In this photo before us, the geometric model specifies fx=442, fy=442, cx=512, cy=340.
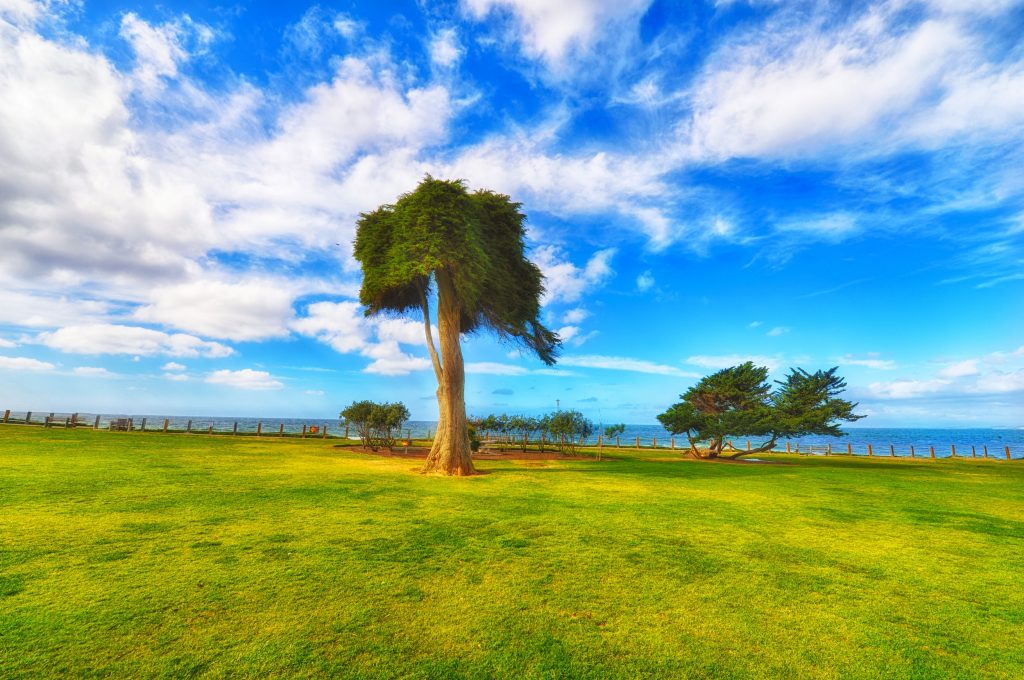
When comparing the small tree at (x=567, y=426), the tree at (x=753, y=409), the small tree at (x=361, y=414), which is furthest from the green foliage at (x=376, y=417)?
the tree at (x=753, y=409)

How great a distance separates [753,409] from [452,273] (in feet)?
85.0

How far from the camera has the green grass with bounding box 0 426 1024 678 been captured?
4078 millimetres

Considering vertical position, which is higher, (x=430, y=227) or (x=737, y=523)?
(x=430, y=227)

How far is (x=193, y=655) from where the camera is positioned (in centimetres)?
392

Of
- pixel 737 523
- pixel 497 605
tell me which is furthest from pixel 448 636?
pixel 737 523

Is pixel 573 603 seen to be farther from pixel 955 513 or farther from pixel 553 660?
pixel 955 513

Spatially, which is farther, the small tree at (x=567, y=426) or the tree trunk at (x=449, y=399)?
the small tree at (x=567, y=426)

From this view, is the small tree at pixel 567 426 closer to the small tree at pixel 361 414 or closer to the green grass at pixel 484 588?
the small tree at pixel 361 414

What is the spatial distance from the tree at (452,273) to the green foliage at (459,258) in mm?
48

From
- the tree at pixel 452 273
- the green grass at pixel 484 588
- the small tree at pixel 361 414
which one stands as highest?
the tree at pixel 452 273

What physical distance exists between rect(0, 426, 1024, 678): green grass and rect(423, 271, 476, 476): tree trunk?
750cm

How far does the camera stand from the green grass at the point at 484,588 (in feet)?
13.4

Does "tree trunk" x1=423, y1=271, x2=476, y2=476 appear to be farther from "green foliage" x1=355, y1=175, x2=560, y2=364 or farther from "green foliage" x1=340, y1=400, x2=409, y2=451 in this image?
"green foliage" x1=340, y1=400, x2=409, y2=451

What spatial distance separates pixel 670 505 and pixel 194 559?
1052cm
